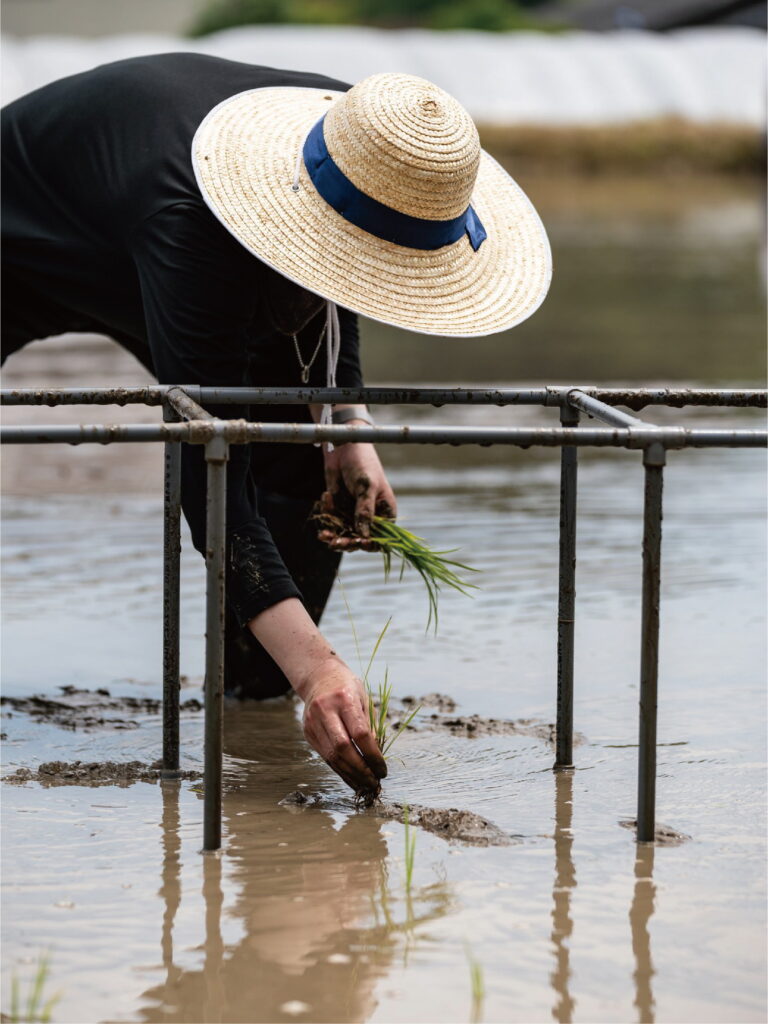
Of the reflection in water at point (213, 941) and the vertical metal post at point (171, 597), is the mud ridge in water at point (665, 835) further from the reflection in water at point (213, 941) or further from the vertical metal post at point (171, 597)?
the vertical metal post at point (171, 597)

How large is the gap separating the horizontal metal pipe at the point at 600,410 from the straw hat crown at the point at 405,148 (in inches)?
17.7

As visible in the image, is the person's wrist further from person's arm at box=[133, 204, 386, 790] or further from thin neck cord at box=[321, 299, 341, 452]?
thin neck cord at box=[321, 299, 341, 452]

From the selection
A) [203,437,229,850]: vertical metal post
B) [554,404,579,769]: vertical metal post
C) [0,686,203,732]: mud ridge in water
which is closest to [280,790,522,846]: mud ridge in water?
[554,404,579,769]: vertical metal post

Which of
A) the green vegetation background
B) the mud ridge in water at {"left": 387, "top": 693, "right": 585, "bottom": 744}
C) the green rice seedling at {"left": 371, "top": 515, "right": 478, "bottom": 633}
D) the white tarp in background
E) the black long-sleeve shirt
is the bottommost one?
the mud ridge in water at {"left": 387, "top": 693, "right": 585, "bottom": 744}

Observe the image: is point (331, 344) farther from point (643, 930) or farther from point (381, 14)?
point (381, 14)

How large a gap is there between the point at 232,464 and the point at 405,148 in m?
0.65

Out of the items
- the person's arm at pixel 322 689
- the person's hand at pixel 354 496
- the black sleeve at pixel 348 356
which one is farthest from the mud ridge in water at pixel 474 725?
the black sleeve at pixel 348 356

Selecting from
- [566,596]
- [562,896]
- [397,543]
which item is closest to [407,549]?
[397,543]

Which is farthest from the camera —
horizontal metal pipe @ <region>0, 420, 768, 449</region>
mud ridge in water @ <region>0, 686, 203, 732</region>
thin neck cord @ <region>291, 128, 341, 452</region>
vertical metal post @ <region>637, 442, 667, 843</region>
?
mud ridge in water @ <region>0, 686, 203, 732</region>

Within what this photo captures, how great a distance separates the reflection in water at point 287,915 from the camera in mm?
2182

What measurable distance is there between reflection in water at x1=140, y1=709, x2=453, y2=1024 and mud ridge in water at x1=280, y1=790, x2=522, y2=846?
40 millimetres

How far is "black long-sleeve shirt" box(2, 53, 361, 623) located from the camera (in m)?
2.80

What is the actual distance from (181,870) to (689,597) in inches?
94.1

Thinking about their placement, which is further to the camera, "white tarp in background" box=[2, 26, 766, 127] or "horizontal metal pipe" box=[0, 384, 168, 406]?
"white tarp in background" box=[2, 26, 766, 127]
